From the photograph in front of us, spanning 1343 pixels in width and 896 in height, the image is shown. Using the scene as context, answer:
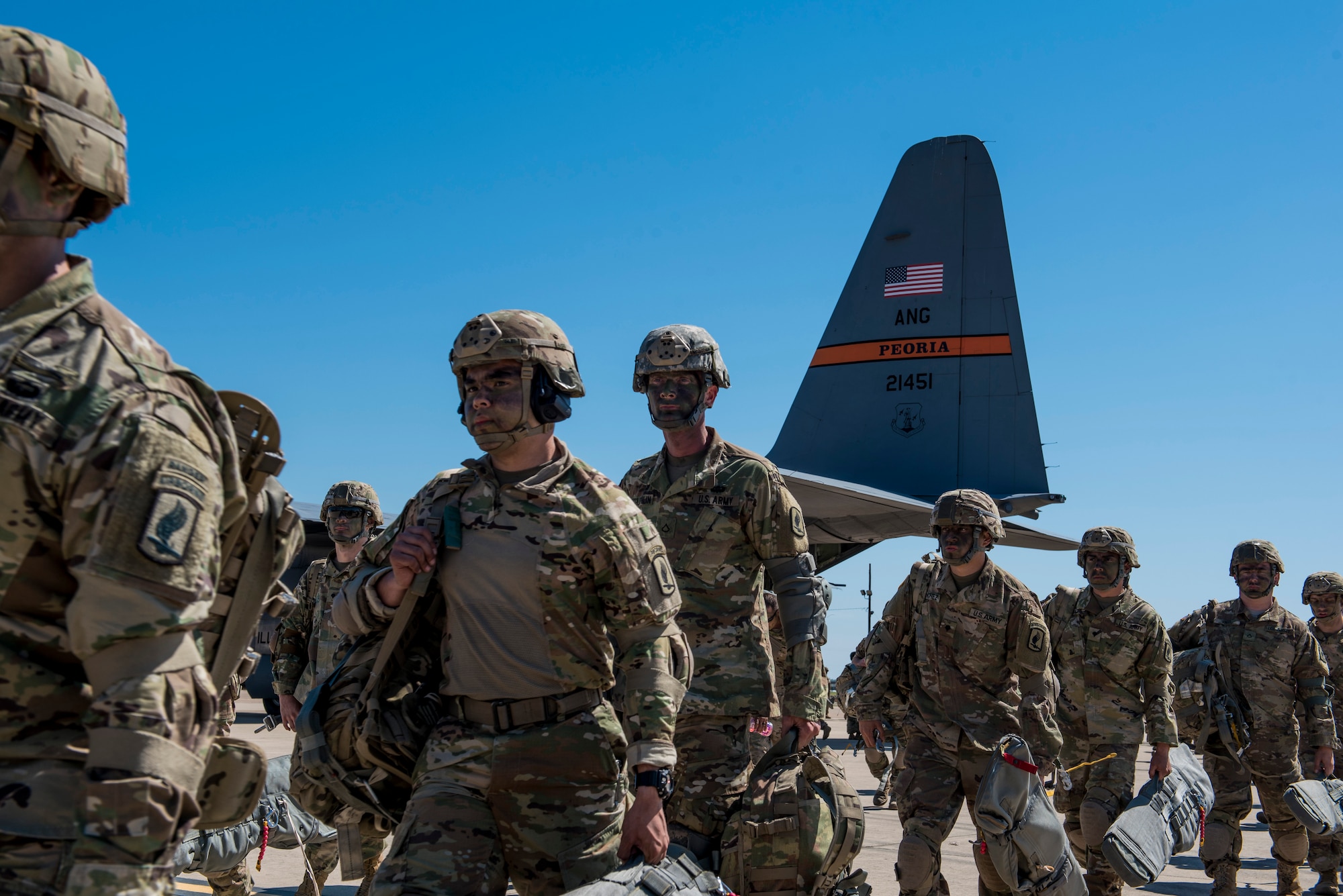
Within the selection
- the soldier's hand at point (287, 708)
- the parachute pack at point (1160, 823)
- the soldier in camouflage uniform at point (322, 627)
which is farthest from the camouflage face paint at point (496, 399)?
the parachute pack at point (1160, 823)

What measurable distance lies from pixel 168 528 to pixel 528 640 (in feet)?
5.56

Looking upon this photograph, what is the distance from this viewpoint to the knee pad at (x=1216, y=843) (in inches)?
338

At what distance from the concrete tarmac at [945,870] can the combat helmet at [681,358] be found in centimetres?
346

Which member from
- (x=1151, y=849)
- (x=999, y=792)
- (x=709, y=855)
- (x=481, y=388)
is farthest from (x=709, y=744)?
(x=1151, y=849)

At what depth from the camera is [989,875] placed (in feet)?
22.0

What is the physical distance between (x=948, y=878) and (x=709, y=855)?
11.7ft

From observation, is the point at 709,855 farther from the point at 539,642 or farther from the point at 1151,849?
the point at 1151,849

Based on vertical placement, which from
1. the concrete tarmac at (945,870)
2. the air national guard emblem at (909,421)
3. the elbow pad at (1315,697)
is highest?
the air national guard emblem at (909,421)

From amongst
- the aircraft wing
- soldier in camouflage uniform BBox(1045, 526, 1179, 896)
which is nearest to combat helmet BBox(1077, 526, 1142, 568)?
soldier in camouflage uniform BBox(1045, 526, 1179, 896)

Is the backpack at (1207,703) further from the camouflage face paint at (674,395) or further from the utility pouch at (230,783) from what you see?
the utility pouch at (230,783)

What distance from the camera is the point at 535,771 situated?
362cm

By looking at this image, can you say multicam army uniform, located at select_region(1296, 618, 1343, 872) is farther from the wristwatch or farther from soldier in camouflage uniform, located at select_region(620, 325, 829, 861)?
the wristwatch

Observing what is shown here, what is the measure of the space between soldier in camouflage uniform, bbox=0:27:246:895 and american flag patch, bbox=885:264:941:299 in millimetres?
23490

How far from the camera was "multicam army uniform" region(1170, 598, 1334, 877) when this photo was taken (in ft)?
31.0
